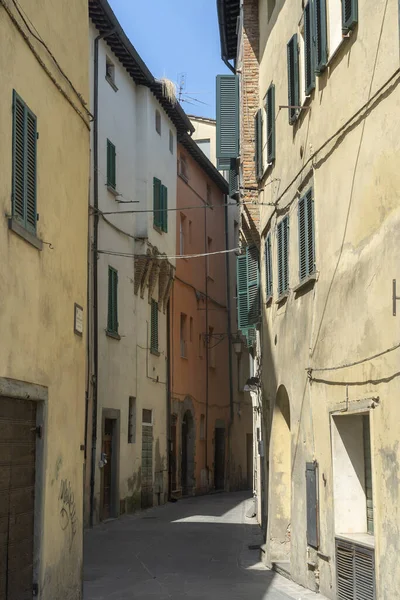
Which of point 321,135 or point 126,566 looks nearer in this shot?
point 321,135

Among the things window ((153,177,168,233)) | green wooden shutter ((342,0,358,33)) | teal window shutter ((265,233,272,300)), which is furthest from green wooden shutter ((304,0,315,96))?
window ((153,177,168,233))

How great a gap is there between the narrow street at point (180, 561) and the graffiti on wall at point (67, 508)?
1553mm

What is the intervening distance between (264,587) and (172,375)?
18.0 meters

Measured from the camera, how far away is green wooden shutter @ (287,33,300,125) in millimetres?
A: 13352

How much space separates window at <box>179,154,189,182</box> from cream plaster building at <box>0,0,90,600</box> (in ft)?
69.2

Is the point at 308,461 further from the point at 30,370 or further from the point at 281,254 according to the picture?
the point at 30,370

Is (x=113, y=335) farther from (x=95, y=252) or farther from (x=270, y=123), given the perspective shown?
(x=270, y=123)

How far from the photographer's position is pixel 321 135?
467 inches

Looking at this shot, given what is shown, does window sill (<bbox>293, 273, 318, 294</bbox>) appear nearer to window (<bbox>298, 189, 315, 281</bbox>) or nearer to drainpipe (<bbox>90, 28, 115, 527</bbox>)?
window (<bbox>298, 189, 315, 281</bbox>)

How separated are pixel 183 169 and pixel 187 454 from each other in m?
10.1

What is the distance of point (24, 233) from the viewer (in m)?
8.77

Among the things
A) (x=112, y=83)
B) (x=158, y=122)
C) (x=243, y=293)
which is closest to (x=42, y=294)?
(x=243, y=293)

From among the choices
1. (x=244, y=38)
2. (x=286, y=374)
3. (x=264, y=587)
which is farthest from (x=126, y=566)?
(x=244, y=38)

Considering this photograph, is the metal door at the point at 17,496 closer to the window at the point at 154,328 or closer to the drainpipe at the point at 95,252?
the drainpipe at the point at 95,252
